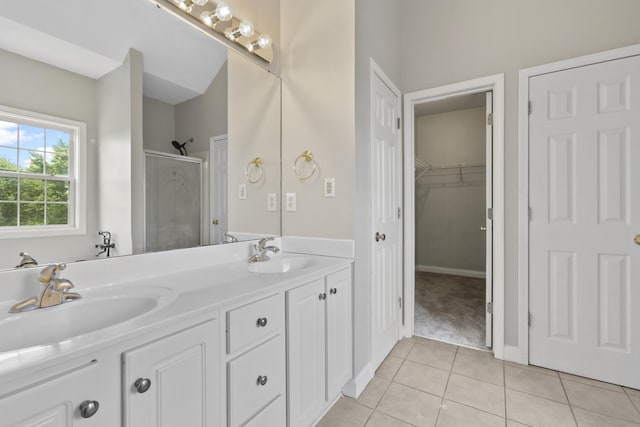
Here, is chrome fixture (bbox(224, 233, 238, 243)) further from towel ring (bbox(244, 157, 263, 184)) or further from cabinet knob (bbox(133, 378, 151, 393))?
cabinet knob (bbox(133, 378, 151, 393))

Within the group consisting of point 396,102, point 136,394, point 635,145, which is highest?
point 396,102

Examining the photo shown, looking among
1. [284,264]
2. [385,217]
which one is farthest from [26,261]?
[385,217]

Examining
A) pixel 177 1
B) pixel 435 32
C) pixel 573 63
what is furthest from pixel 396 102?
pixel 177 1

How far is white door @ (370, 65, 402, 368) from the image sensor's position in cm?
193

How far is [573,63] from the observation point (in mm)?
1861

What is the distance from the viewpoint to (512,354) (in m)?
2.08

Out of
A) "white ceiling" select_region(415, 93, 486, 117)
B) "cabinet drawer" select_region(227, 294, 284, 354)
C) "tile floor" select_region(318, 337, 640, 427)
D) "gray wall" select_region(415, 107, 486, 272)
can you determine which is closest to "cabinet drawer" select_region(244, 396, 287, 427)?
"cabinet drawer" select_region(227, 294, 284, 354)

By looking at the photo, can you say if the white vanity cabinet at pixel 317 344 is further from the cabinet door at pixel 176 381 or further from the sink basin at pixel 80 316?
the sink basin at pixel 80 316

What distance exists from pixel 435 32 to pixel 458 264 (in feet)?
11.2

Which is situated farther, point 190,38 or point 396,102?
point 396,102

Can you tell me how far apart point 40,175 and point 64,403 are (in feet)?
2.46

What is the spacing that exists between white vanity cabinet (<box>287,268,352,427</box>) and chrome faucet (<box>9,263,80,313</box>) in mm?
748

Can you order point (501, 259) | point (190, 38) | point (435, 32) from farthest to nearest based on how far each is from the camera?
point (435, 32) → point (501, 259) → point (190, 38)

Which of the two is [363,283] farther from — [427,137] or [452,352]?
[427,137]
